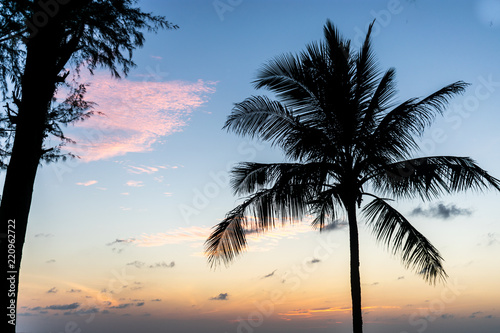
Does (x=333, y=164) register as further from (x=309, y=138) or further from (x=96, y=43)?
(x=96, y=43)

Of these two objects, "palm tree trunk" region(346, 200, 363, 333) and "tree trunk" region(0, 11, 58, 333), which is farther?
"palm tree trunk" region(346, 200, 363, 333)

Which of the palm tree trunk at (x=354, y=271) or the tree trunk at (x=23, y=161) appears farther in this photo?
the palm tree trunk at (x=354, y=271)

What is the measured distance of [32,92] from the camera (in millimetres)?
8422

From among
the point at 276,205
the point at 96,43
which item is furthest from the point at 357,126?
the point at 96,43

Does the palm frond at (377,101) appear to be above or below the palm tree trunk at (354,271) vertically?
above

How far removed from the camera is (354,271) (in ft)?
36.6

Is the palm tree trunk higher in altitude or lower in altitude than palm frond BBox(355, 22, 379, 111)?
lower

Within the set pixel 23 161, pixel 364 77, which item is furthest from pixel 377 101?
pixel 23 161

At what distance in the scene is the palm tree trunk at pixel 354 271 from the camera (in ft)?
35.7

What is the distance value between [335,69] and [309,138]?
2.05 m

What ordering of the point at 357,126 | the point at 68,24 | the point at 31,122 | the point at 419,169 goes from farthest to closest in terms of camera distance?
the point at 357,126 → the point at 419,169 → the point at 68,24 → the point at 31,122

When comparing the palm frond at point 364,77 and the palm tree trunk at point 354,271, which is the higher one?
the palm frond at point 364,77

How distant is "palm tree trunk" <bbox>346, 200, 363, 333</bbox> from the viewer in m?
10.9

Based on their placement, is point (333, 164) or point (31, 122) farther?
point (333, 164)
